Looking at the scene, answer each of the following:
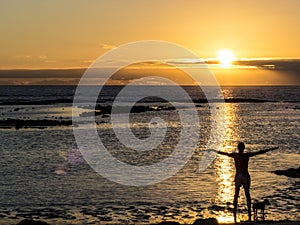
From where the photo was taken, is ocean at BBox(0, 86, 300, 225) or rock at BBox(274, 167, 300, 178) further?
rock at BBox(274, 167, 300, 178)

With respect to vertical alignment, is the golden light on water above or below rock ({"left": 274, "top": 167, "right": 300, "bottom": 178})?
below

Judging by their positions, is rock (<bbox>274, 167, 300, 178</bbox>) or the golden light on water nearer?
the golden light on water

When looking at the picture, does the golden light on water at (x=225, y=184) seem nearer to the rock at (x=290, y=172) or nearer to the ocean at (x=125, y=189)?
the ocean at (x=125, y=189)

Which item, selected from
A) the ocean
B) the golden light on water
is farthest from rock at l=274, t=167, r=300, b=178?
the golden light on water

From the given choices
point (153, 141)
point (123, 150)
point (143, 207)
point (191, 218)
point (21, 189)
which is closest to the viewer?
point (191, 218)

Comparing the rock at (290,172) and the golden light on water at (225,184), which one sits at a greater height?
the rock at (290,172)

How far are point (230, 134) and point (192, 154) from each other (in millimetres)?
20949

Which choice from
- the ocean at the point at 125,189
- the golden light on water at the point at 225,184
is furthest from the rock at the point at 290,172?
the golden light on water at the point at 225,184

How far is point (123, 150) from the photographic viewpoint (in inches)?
1784

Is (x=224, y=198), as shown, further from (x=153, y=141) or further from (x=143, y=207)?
(x=153, y=141)

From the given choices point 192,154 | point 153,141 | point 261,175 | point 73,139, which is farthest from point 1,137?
point 261,175

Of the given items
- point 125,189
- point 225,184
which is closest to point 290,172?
point 225,184

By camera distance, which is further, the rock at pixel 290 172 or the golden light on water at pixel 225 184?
the rock at pixel 290 172

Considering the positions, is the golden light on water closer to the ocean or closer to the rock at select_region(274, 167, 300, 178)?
the ocean
